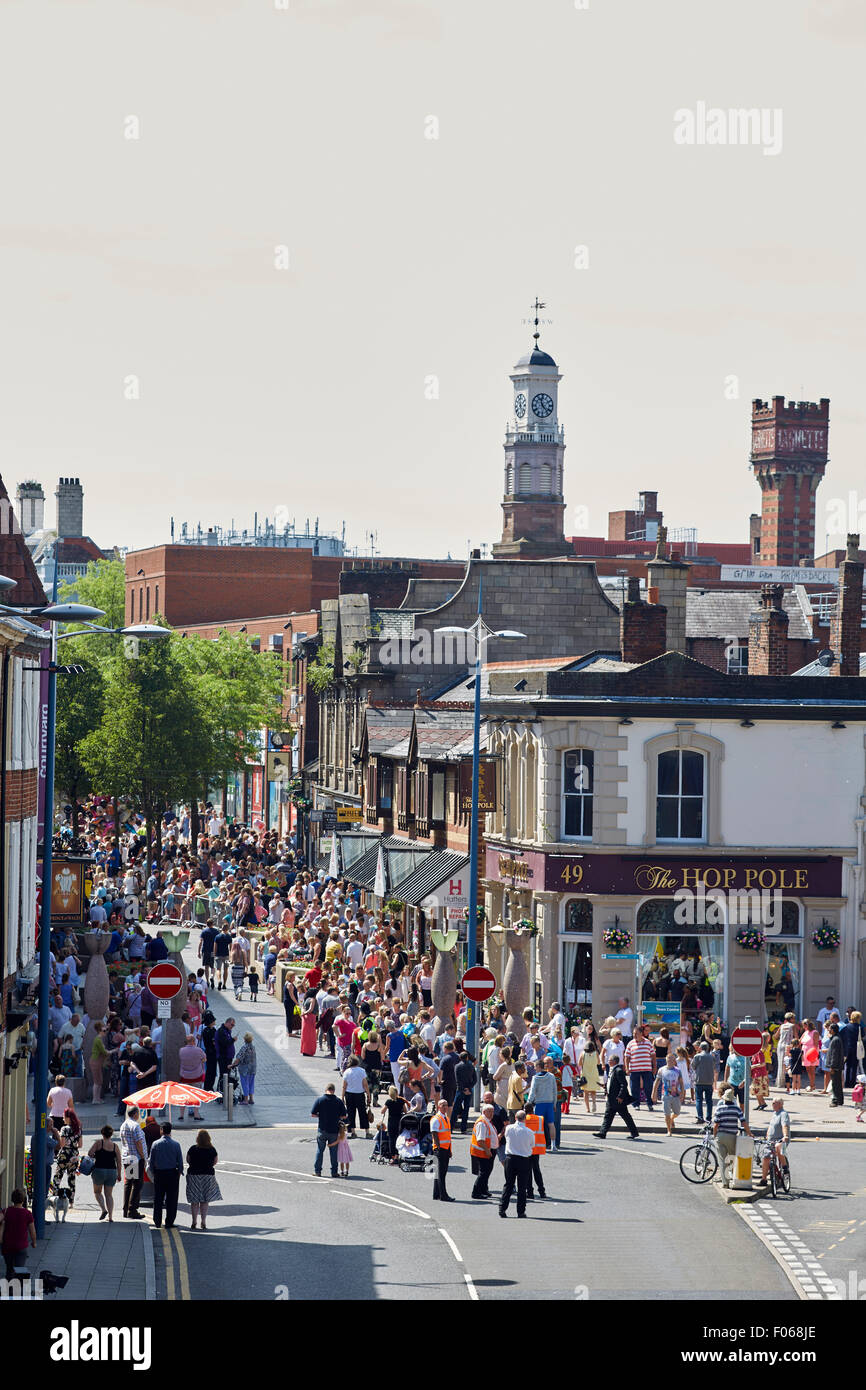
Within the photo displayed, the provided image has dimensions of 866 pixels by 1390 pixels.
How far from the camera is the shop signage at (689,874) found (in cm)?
4291

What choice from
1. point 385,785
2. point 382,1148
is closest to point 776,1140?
point 382,1148

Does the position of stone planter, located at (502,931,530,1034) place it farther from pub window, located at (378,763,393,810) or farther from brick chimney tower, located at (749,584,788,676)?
pub window, located at (378,763,393,810)

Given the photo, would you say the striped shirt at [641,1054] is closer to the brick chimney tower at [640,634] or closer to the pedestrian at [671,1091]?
the pedestrian at [671,1091]

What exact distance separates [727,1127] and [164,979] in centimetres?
900

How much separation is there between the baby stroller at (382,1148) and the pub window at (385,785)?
30288 mm

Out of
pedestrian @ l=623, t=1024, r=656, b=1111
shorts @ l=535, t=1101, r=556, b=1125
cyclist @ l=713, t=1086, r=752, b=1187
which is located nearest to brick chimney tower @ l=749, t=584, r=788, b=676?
pedestrian @ l=623, t=1024, r=656, b=1111

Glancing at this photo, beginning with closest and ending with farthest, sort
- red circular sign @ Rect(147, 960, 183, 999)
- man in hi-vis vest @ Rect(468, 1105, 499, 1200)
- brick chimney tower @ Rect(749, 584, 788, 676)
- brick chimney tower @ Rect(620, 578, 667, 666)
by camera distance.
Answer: man in hi-vis vest @ Rect(468, 1105, 499, 1200) → red circular sign @ Rect(147, 960, 183, 999) → brick chimney tower @ Rect(620, 578, 667, 666) → brick chimney tower @ Rect(749, 584, 788, 676)

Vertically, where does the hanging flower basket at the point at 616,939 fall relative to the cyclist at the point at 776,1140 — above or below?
above

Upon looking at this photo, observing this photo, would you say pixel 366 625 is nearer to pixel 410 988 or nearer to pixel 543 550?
pixel 410 988

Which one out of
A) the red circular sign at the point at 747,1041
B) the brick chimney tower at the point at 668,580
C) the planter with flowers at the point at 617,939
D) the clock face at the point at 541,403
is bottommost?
the red circular sign at the point at 747,1041

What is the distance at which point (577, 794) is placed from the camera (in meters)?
43.8

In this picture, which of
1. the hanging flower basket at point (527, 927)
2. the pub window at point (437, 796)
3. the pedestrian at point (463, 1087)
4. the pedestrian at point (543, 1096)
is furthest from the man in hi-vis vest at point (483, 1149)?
the pub window at point (437, 796)

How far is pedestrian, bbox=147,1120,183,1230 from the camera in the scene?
27.2m
